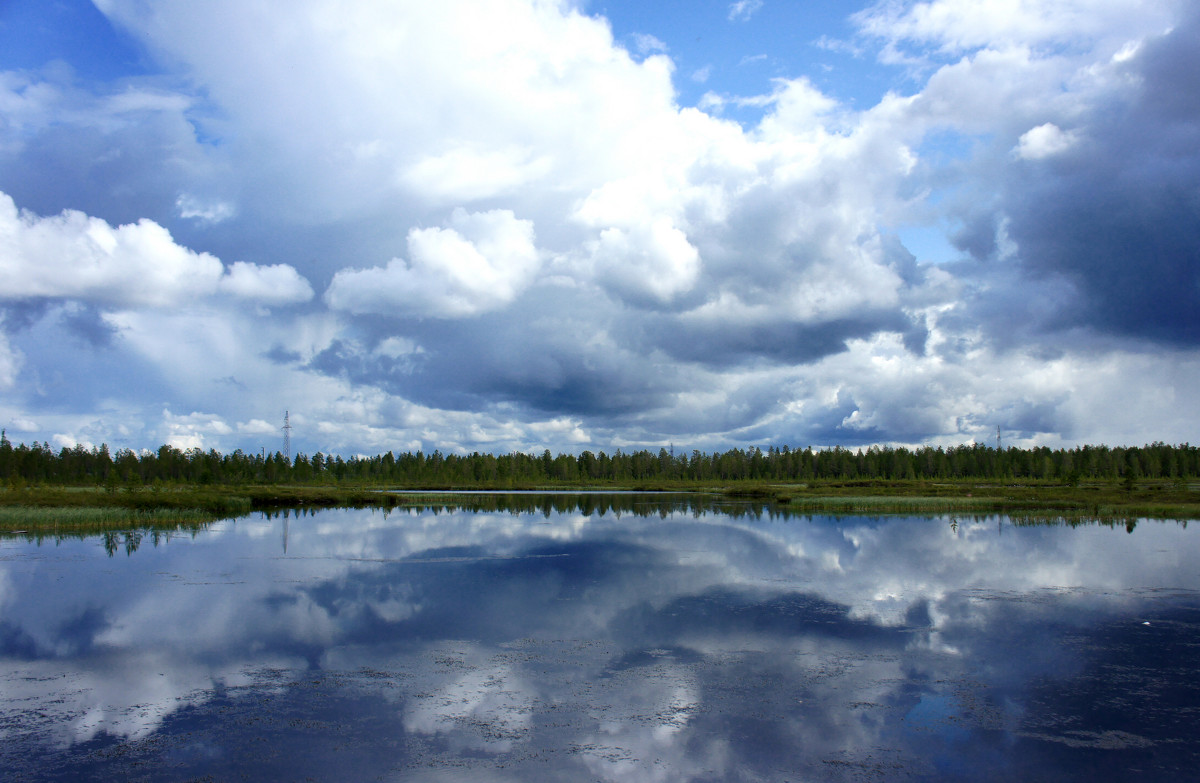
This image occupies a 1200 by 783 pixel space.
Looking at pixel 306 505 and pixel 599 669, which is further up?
pixel 599 669

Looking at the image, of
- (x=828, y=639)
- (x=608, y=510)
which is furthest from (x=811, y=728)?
(x=608, y=510)

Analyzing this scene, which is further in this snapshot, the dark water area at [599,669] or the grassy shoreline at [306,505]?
the grassy shoreline at [306,505]

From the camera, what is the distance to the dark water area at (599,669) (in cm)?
1167

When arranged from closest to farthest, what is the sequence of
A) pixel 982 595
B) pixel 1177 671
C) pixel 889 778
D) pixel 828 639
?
pixel 889 778 < pixel 1177 671 < pixel 828 639 < pixel 982 595

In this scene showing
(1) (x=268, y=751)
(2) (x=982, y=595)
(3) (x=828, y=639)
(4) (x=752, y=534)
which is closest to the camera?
(1) (x=268, y=751)

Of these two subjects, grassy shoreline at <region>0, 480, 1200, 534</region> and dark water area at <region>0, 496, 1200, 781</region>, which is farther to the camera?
grassy shoreline at <region>0, 480, 1200, 534</region>

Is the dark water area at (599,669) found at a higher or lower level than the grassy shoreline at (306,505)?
higher

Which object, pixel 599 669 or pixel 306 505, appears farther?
pixel 306 505

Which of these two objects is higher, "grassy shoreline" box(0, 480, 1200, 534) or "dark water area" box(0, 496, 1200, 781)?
"dark water area" box(0, 496, 1200, 781)

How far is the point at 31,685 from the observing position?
15.4 m

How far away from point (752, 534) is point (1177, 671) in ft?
107

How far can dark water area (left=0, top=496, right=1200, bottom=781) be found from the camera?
11672 mm

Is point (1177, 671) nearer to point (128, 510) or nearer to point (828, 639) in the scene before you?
point (828, 639)

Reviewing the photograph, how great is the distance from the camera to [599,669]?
658 inches
